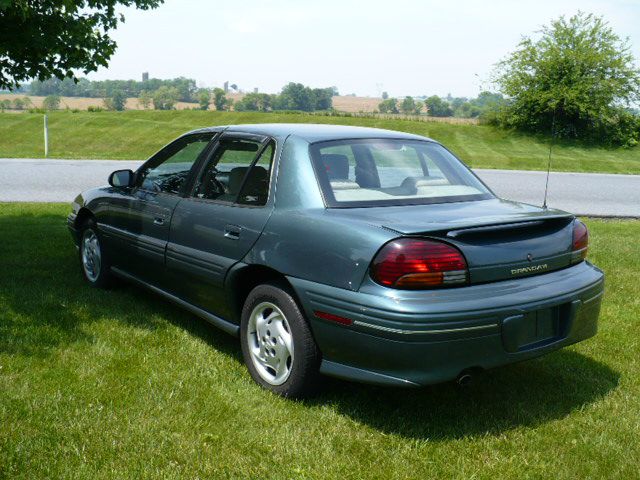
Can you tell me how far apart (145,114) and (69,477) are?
36334 millimetres

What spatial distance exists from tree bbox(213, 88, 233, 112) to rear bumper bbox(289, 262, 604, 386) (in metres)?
45.2

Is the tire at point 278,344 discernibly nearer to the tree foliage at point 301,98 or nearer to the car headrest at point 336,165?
the car headrest at point 336,165

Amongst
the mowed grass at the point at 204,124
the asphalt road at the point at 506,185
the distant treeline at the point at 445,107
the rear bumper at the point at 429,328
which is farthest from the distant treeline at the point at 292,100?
the rear bumper at the point at 429,328

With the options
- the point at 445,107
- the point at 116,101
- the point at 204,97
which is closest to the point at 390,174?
the point at 445,107

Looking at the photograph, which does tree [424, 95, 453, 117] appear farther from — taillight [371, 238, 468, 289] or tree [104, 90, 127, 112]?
taillight [371, 238, 468, 289]

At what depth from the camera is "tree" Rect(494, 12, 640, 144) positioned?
3212 centimetres

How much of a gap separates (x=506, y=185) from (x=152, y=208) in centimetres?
1360

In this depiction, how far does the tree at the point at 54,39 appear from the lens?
7055 millimetres

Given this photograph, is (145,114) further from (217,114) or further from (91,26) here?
(91,26)

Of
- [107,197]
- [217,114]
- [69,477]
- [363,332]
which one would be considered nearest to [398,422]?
[363,332]

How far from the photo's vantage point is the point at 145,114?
3756cm

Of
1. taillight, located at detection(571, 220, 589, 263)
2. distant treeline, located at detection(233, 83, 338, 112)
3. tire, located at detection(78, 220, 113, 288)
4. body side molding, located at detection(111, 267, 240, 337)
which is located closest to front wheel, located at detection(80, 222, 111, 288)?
tire, located at detection(78, 220, 113, 288)

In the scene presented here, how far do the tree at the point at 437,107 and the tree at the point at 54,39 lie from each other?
34.4 m

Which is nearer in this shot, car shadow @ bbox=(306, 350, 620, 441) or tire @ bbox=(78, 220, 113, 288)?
car shadow @ bbox=(306, 350, 620, 441)
